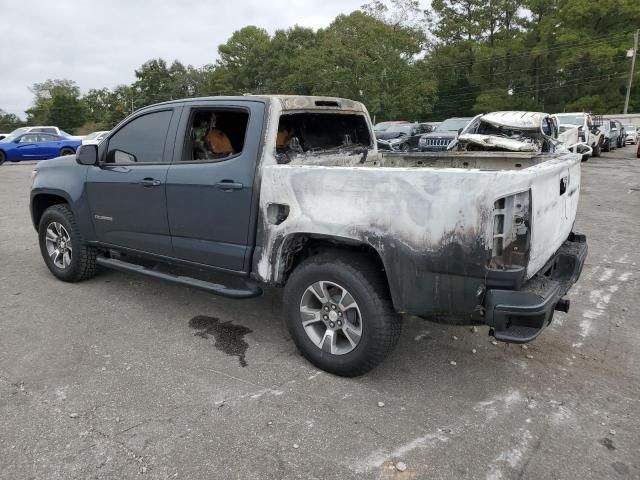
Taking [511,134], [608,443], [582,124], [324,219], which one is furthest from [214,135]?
[582,124]

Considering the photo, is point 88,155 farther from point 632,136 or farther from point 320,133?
point 632,136

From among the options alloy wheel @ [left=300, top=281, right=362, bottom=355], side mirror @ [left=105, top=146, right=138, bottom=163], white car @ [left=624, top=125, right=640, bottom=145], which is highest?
side mirror @ [left=105, top=146, right=138, bottom=163]

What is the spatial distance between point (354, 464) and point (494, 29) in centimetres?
5492

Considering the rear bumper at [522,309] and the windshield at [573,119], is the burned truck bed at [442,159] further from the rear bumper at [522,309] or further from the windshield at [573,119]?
the windshield at [573,119]

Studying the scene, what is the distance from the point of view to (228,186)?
3758mm

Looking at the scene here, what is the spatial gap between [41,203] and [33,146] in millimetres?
19426

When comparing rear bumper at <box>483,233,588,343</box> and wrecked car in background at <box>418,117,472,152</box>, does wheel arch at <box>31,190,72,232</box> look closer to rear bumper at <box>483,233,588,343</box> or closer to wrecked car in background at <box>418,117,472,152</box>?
rear bumper at <box>483,233,588,343</box>

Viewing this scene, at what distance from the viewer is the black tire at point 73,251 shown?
515cm

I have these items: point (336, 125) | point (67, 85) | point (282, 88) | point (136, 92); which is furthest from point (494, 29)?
point (67, 85)

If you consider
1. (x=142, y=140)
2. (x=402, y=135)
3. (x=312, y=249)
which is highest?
(x=142, y=140)

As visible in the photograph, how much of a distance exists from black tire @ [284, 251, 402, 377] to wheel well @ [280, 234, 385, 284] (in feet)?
0.15

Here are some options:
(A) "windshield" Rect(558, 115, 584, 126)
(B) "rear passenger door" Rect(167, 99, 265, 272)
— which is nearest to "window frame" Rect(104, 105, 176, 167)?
(B) "rear passenger door" Rect(167, 99, 265, 272)

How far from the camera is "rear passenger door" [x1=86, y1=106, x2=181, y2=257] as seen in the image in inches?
169

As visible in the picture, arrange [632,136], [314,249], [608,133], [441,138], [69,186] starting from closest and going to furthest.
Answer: [314,249] < [69,186] < [441,138] < [608,133] < [632,136]
